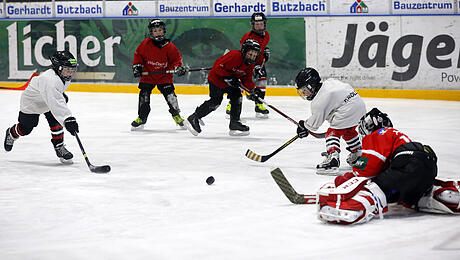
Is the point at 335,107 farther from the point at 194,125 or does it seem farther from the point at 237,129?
the point at 194,125

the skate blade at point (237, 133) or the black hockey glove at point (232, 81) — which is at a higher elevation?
the black hockey glove at point (232, 81)

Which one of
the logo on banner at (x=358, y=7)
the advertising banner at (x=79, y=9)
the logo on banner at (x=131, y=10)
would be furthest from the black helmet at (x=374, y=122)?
the advertising banner at (x=79, y=9)

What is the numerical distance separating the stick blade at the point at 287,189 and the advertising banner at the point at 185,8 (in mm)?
7599

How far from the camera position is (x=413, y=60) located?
9.95m

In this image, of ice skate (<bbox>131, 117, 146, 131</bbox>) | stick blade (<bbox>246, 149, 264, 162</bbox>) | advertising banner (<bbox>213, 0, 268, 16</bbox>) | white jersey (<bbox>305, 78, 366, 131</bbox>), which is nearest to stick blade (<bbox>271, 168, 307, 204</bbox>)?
white jersey (<bbox>305, 78, 366, 131</bbox>)

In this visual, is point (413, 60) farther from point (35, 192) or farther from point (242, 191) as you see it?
point (35, 192)

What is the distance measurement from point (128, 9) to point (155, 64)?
4.64 meters

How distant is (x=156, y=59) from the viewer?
7.91 metres

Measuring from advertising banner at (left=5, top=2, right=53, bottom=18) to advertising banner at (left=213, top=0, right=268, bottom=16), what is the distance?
116 inches

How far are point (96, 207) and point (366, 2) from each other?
7087 mm

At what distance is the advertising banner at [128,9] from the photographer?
1221cm

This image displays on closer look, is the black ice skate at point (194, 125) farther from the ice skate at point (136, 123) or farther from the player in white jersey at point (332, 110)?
the player in white jersey at point (332, 110)

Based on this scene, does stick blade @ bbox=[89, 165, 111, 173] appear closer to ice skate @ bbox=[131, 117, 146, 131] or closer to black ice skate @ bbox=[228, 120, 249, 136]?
black ice skate @ bbox=[228, 120, 249, 136]

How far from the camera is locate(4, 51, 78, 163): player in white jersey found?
18.3 feet
